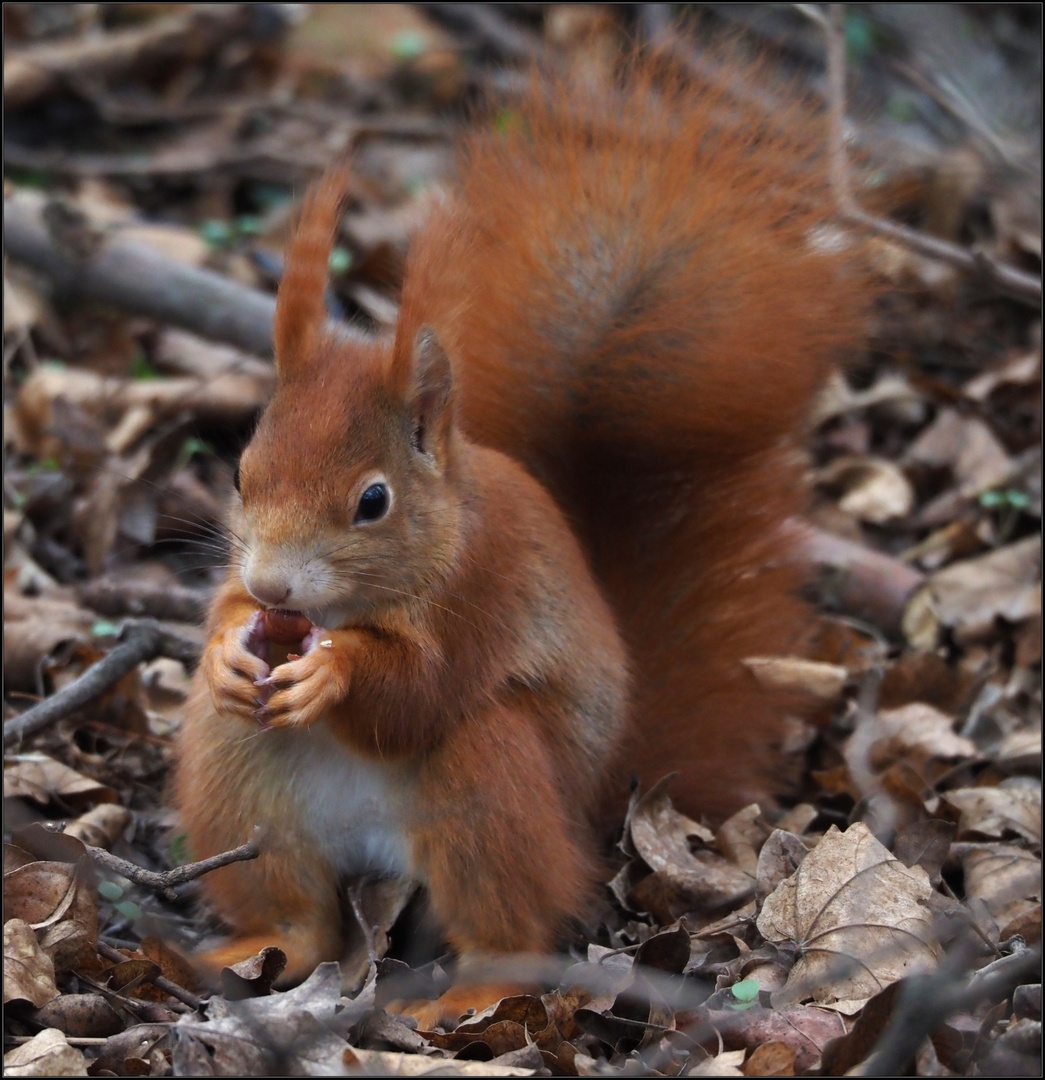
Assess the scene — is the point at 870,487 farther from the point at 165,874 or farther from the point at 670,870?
the point at 165,874

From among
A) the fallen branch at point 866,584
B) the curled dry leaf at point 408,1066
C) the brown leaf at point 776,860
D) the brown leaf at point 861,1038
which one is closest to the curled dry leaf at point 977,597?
the fallen branch at point 866,584

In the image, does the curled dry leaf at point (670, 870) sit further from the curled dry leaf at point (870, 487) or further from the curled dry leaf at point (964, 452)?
the curled dry leaf at point (964, 452)

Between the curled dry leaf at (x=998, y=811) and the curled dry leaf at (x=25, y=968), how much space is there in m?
1.54

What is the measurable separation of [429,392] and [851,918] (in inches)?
38.9

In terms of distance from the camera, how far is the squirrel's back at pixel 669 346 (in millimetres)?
2383

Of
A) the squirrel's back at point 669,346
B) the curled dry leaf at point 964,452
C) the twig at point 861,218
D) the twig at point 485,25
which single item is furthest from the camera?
the twig at point 485,25

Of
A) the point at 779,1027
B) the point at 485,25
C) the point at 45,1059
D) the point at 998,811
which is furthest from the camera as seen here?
the point at 485,25

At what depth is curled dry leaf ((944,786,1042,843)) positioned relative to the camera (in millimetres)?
2449

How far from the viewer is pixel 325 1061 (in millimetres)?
1724

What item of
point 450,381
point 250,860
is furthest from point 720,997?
point 450,381

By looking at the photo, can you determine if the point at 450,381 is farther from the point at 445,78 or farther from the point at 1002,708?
the point at 445,78

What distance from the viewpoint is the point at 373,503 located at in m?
1.93

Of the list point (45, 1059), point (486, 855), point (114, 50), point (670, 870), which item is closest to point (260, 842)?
point (486, 855)

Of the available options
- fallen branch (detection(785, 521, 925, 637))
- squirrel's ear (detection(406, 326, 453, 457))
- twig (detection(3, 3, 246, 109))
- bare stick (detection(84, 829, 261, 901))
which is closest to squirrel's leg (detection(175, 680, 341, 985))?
bare stick (detection(84, 829, 261, 901))
